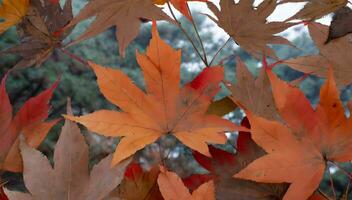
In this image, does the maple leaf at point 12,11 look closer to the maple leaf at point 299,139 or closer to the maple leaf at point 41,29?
the maple leaf at point 41,29

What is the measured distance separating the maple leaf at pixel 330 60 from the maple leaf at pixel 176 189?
0.40ft

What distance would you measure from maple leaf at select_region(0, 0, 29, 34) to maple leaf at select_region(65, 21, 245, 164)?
0.13 meters

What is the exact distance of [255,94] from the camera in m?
0.37

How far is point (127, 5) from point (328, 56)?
148mm

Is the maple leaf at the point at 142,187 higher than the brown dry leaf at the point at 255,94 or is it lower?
lower

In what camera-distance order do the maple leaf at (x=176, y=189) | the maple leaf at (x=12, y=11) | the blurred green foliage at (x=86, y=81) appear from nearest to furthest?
the maple leaf at (x=176, y=189) < the maple leaf at (x=12, y=11) < the blurred green foliage at (x=86, y=81)

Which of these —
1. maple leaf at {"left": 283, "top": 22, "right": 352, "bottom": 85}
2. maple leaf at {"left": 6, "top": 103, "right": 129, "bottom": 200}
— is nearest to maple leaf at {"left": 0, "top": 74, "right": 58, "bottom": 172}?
maple leaf at {"left": 6, "top": 103, "right": 129, "bottom": 200}

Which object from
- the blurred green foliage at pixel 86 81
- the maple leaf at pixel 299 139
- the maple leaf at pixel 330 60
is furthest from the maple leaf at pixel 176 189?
the blurred green foliage at pixel 86 81

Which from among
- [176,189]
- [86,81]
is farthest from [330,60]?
[86,81]

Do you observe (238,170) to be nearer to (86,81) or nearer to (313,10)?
(313,10)

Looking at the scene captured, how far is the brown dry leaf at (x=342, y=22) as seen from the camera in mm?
336

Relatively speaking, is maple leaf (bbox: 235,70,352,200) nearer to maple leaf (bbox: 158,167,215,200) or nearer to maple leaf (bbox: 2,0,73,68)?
maple leaf (bbox: 158,167,215,200)

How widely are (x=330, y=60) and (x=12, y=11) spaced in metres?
0.25

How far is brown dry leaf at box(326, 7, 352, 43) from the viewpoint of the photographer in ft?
1.10
